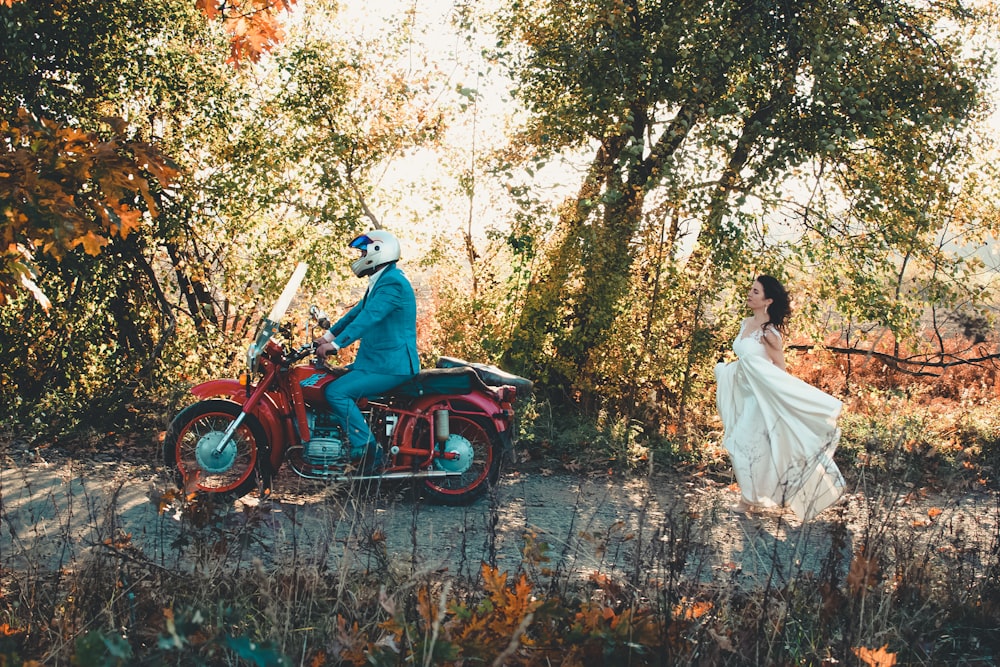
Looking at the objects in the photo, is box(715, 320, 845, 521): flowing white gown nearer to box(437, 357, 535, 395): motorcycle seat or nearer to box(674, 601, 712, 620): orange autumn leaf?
box(437, 357, 535, 395): motorcycle seat

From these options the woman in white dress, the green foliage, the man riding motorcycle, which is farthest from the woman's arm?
the man riding motorcycle

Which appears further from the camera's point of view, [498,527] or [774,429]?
[774,429]

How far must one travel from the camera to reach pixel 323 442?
21.2 ft

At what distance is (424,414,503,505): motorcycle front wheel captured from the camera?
22.0ft

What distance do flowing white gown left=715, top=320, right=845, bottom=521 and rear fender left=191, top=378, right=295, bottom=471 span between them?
339 cm

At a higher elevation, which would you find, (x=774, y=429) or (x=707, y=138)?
(x=707, y=138)

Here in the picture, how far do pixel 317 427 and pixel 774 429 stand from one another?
136 inches

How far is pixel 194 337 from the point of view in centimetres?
925

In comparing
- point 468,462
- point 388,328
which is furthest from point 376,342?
point 468,462

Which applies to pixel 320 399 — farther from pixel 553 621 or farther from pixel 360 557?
pixel 553 621

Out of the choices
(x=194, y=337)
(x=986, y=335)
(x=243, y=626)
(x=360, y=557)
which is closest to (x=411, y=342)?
(x=360, y=557)

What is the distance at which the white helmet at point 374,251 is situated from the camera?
648 centimetres

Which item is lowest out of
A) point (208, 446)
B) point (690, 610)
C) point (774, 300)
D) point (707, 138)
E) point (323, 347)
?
point (690, 610)

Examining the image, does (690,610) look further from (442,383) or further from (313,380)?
(313,380)
